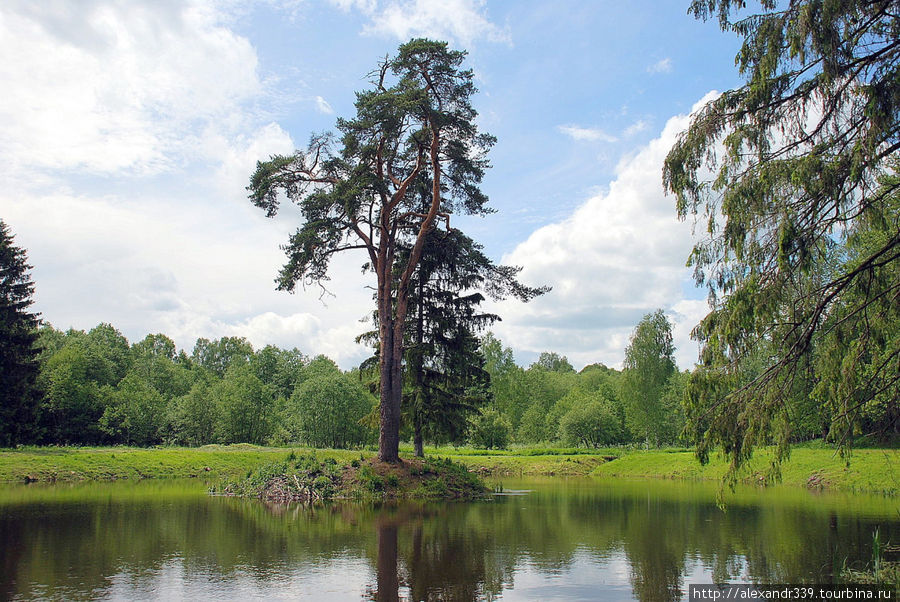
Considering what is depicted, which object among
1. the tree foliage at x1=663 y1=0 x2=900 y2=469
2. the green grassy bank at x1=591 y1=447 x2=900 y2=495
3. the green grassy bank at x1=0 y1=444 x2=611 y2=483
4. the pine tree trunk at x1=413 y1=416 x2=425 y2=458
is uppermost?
the tree foliage at x1=663 y1=0 x2=900 y2=469

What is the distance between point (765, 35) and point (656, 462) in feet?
132

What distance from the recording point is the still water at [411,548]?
8.99 meters

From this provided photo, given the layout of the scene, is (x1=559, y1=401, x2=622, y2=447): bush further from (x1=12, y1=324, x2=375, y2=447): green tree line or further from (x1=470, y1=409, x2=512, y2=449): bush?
(x1=12, y1=324, x2=375, y2=447): green tree line

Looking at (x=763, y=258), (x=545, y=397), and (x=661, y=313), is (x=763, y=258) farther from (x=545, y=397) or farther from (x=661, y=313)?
(x=545, y=397)

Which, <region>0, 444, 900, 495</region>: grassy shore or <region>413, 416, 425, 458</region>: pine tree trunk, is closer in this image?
<region>0, 444, 900, 495</region>: grassy shore

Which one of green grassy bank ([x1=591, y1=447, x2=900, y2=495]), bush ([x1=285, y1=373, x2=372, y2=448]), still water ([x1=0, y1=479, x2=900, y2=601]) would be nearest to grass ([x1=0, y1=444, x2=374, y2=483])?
still water ([x1=0, y1=479, x2=900, y2=601])

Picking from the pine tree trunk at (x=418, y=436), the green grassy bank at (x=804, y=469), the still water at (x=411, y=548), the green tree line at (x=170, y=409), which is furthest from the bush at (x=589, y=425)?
the still water at (x=411, y=548)

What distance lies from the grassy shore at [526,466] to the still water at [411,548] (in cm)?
813

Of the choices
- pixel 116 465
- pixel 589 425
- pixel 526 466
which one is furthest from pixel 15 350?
pixel 589 425

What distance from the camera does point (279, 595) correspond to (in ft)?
→ 27.9

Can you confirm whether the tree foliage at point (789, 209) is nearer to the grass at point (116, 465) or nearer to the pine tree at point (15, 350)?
the grass at point (116, 465)

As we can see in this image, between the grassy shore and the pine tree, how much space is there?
3.84 m

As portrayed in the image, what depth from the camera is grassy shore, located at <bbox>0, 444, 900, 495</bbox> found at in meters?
29.8

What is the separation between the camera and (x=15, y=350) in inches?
1561
